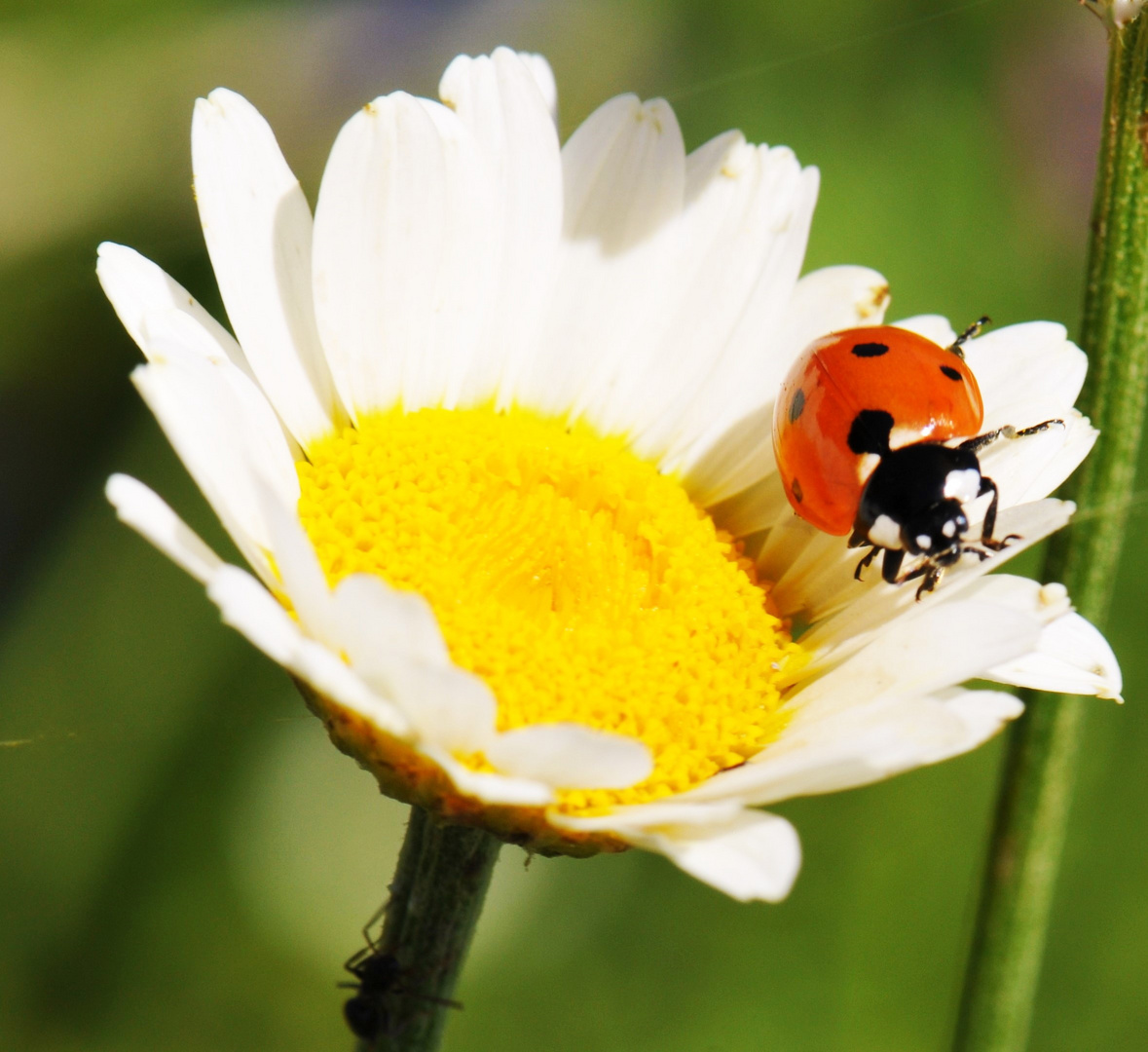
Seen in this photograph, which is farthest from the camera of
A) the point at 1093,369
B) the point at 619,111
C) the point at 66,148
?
the point at 66,148

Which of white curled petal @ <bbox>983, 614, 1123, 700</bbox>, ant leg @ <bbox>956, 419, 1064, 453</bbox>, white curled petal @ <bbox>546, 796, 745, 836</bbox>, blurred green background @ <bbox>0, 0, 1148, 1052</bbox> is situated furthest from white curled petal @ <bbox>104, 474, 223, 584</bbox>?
blurred green background @ <bbox>0, 0, 1148, 1052</bbox>

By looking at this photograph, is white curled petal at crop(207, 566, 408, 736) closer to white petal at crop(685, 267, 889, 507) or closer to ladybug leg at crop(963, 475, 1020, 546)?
ladybug leg at crop(963, 475, 1020, 546)

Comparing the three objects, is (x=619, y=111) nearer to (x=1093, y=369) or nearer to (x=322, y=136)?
(x=1093, y=369)

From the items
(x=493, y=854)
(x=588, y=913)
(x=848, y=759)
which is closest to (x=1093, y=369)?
(x=848, y=759)

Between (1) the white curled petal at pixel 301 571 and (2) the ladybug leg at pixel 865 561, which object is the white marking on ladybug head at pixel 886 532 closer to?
(2) the ladybug leg at pixel 865 561

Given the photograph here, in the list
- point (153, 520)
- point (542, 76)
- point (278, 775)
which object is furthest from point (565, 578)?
point (278, 775)

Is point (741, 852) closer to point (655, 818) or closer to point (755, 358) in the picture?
point (655, 818)
